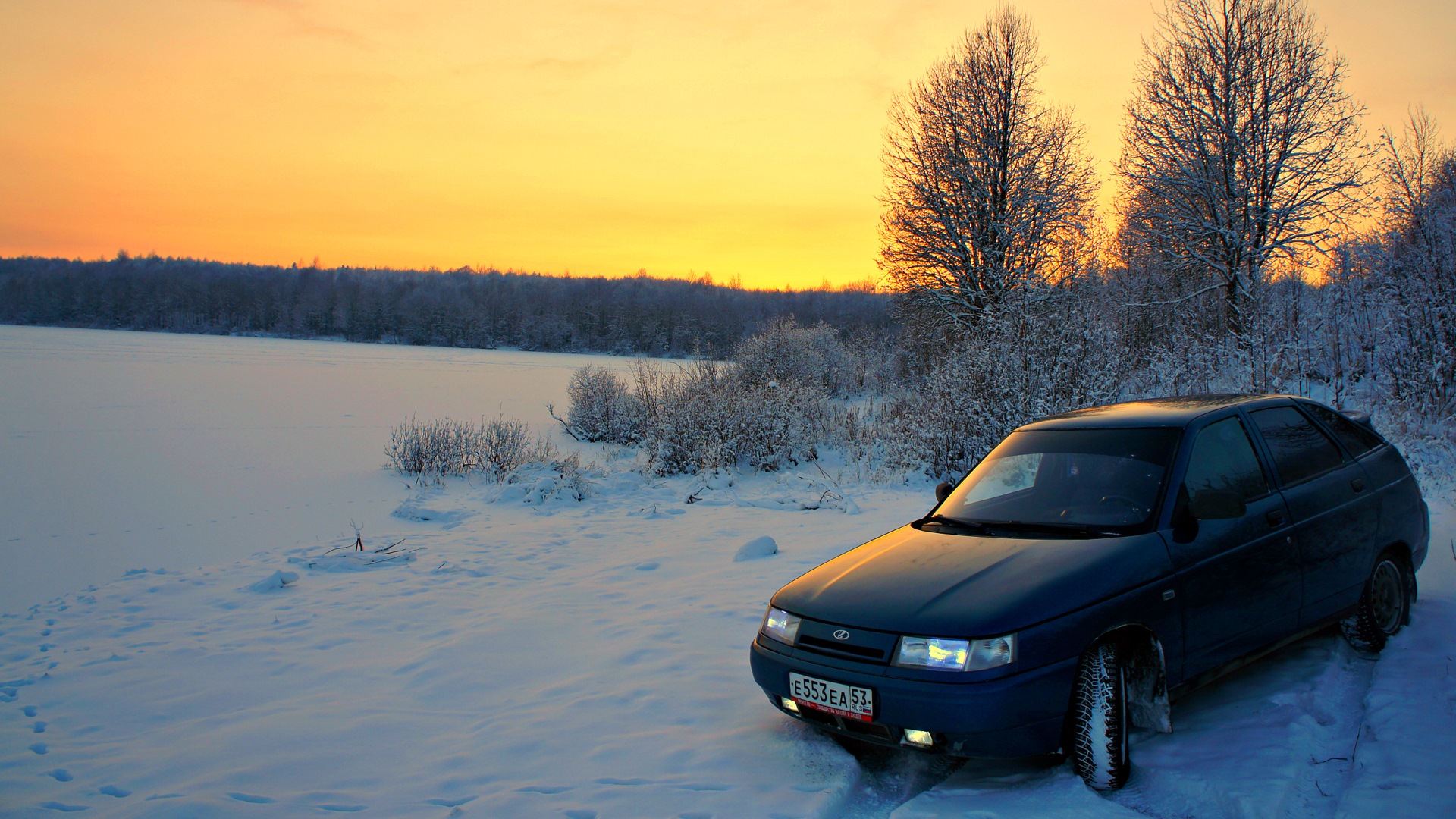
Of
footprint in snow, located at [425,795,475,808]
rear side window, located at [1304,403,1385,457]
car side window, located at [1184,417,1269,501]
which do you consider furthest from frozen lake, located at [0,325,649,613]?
rear side window, located at [1304,403,1385,457]

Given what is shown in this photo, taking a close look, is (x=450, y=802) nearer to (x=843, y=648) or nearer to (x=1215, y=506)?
(x=843, y=648)

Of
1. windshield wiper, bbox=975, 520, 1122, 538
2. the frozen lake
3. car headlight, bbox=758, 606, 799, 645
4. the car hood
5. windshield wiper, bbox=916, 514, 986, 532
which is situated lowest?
the frozen lake

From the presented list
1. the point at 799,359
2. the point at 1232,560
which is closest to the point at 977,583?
the point at 1232,560

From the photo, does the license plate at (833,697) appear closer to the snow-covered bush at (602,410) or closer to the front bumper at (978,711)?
the front bumper at (978,711)

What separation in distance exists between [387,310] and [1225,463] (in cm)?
10764

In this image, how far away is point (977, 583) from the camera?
124 inches

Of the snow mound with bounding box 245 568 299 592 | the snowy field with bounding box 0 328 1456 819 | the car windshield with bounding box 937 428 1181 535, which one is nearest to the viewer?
the snowy field with bounding box 0 328 1456 819

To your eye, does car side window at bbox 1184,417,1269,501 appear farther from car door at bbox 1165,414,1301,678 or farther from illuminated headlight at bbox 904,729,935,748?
illuminated headlight at bbox 904,729,935,748

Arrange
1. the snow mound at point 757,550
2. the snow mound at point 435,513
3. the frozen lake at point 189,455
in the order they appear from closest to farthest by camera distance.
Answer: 1. the snow mound at point 757,550
2. the frozen lake at point 189,455
3. the snow mound at point 435,513

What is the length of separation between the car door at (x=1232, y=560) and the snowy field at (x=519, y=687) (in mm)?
402

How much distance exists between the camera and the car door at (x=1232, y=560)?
3352 millimetres

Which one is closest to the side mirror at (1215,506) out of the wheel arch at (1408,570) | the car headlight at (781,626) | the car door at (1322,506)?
the car door at (1322,506)

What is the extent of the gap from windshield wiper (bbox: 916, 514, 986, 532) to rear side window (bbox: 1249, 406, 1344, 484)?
1588mm

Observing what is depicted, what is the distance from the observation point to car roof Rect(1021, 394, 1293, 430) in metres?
3.95
